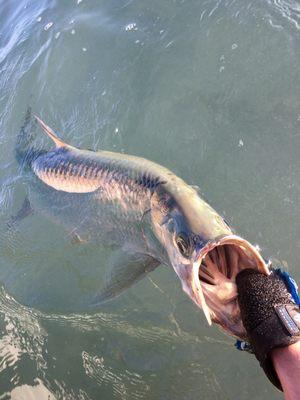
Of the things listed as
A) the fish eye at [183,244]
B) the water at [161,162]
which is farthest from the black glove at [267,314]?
the water at [161,162]

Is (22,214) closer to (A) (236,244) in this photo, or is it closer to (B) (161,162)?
(B) (161,162)

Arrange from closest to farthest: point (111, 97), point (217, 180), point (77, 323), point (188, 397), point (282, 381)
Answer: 1. point (282, 381)
2. point (188, 397)
3. point (77, 323)
4. point (217, 180)
5. point (111, 97)

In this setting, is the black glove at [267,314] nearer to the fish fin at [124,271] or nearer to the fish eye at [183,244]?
the fish eye at [183,244]

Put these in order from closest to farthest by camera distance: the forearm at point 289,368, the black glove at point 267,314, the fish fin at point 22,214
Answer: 1. the forearm at point 289,368
2. the black glove at point 267,314
3. the fish fin at point 22,214

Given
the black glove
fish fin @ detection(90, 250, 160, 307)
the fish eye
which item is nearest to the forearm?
the black glove

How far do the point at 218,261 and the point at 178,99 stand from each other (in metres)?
3.18

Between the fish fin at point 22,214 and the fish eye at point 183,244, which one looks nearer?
the fish eye at point 183,244

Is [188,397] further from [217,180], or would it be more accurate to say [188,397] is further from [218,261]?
[217,180]

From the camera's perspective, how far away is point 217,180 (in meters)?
4.80

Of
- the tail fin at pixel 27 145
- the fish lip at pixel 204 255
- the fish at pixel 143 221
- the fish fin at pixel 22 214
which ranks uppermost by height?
the fish lip at pixel 204 255

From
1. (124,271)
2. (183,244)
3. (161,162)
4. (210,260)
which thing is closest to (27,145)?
(161,162)

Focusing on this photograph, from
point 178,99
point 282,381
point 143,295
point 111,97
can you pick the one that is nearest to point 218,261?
point 282,381

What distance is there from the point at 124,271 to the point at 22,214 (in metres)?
2.38

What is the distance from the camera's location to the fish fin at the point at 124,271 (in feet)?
13.0
